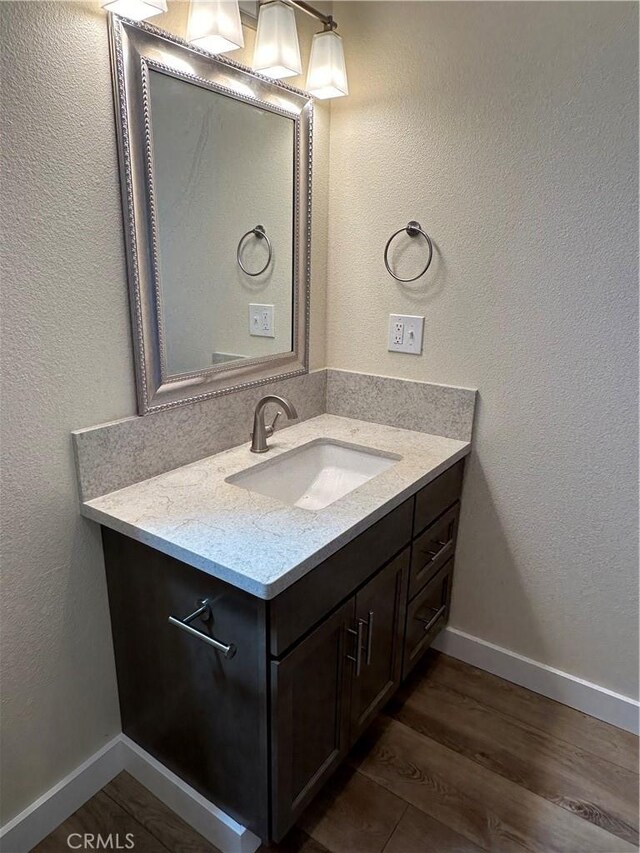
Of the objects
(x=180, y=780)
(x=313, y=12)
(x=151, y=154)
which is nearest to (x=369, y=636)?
(x=180, y=780)

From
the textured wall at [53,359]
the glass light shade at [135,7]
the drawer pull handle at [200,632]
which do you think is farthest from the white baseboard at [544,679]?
the glass light shade at [135,7]

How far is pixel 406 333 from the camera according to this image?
1.76 meters

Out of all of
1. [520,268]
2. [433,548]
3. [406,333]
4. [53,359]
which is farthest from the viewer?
[406,333]

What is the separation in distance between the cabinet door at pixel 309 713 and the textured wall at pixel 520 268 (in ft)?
2.43

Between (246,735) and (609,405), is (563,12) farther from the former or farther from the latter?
(246,735)

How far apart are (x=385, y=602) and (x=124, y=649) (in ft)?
2.26

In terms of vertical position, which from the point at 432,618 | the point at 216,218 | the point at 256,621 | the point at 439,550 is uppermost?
the point at 216,218

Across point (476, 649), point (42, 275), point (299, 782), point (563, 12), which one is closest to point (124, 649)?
point (299, 782)

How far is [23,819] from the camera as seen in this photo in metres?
1.26

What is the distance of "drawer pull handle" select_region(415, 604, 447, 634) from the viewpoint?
1710 millimetres

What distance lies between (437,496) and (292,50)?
50.3 inches

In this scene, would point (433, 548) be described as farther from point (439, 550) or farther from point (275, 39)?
point (275, 39)

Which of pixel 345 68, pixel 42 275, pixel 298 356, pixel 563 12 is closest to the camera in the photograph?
pixel 42 275

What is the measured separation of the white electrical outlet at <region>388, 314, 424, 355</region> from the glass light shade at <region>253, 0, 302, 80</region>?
2.53 ft
